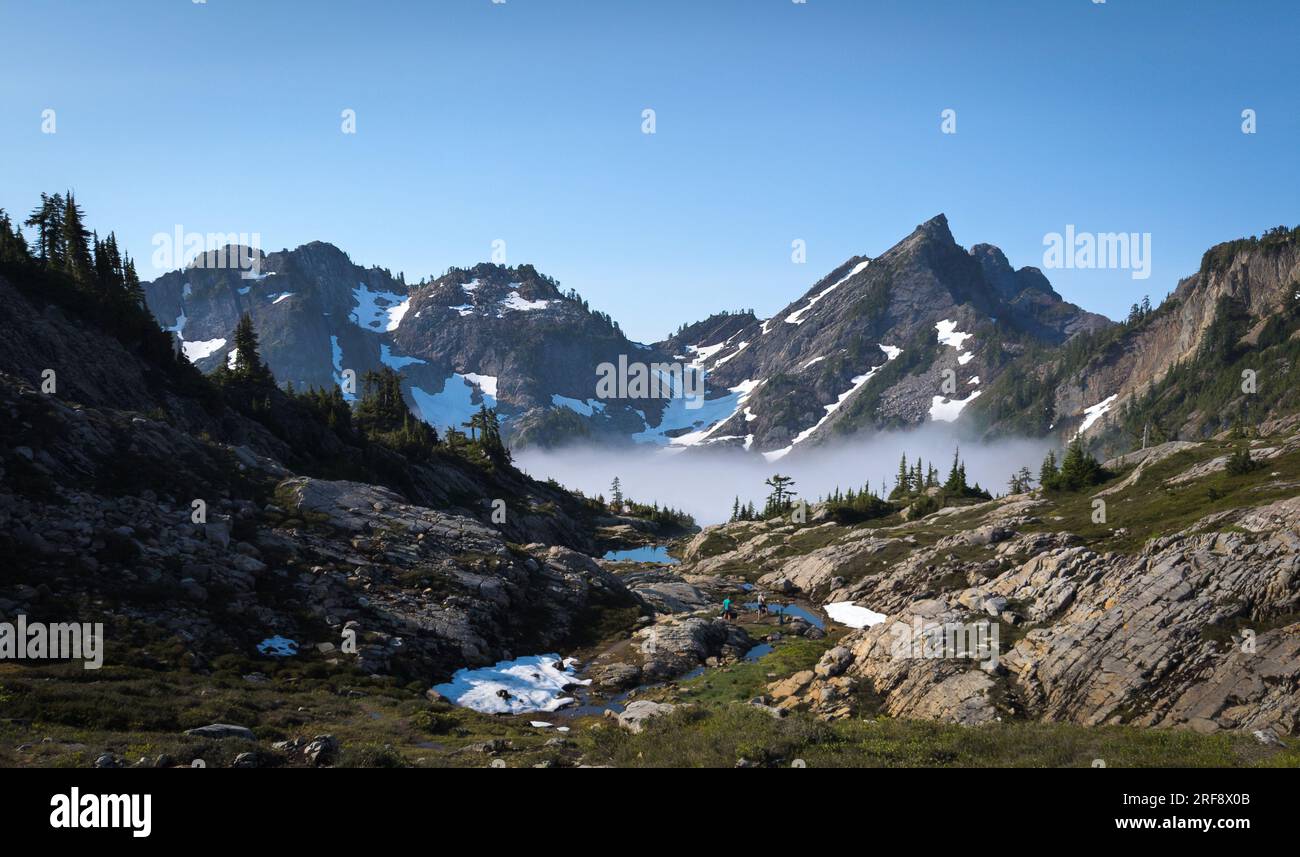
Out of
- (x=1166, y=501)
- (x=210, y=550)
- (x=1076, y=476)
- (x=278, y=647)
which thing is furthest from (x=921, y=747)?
(x=1076, y=476)

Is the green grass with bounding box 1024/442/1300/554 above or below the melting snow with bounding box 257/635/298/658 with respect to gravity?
above

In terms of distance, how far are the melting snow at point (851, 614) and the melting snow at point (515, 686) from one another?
3358cm

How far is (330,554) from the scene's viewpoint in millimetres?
48719

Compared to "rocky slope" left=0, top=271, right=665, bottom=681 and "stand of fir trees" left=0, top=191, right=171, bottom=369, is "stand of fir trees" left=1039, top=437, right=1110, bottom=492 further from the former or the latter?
"stand of fir trees" left=0, top=191, right=171, bottom=369

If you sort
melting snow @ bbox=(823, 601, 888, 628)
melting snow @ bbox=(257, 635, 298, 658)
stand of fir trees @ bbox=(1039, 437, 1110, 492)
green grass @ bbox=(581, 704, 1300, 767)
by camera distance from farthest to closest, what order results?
1. stand of fir trees @ bbox=(1039, 437, 1110, 492)
2. melting snow @ bbox=(823, 601, 888, 628)
3. melting snow @ bbox=(257, 635, 298, 658)
4. green grass @ bbox=(581, 704, 1300, 767)

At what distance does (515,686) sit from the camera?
41.4 metres

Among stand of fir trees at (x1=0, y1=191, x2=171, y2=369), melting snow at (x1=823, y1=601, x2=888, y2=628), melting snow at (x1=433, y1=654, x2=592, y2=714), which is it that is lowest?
melting snow at (x1=823, y1=601, x2=888, y2=628)

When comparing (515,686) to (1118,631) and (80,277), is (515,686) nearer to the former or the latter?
(1118,631)

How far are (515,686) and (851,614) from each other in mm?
42127

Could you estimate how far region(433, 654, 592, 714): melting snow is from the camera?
3841cm

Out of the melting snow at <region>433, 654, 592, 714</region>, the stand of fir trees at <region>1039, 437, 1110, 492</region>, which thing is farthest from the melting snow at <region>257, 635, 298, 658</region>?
the stand of fir trees at <region>1039, 437, 1110, 492</region>

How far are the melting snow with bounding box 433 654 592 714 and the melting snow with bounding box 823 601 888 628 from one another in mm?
33578

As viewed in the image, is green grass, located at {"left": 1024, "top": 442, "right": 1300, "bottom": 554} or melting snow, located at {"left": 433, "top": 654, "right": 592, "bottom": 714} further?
green grass, located at {"left": 1024, "top": 442, "right": 1300, "bottom": 554}
